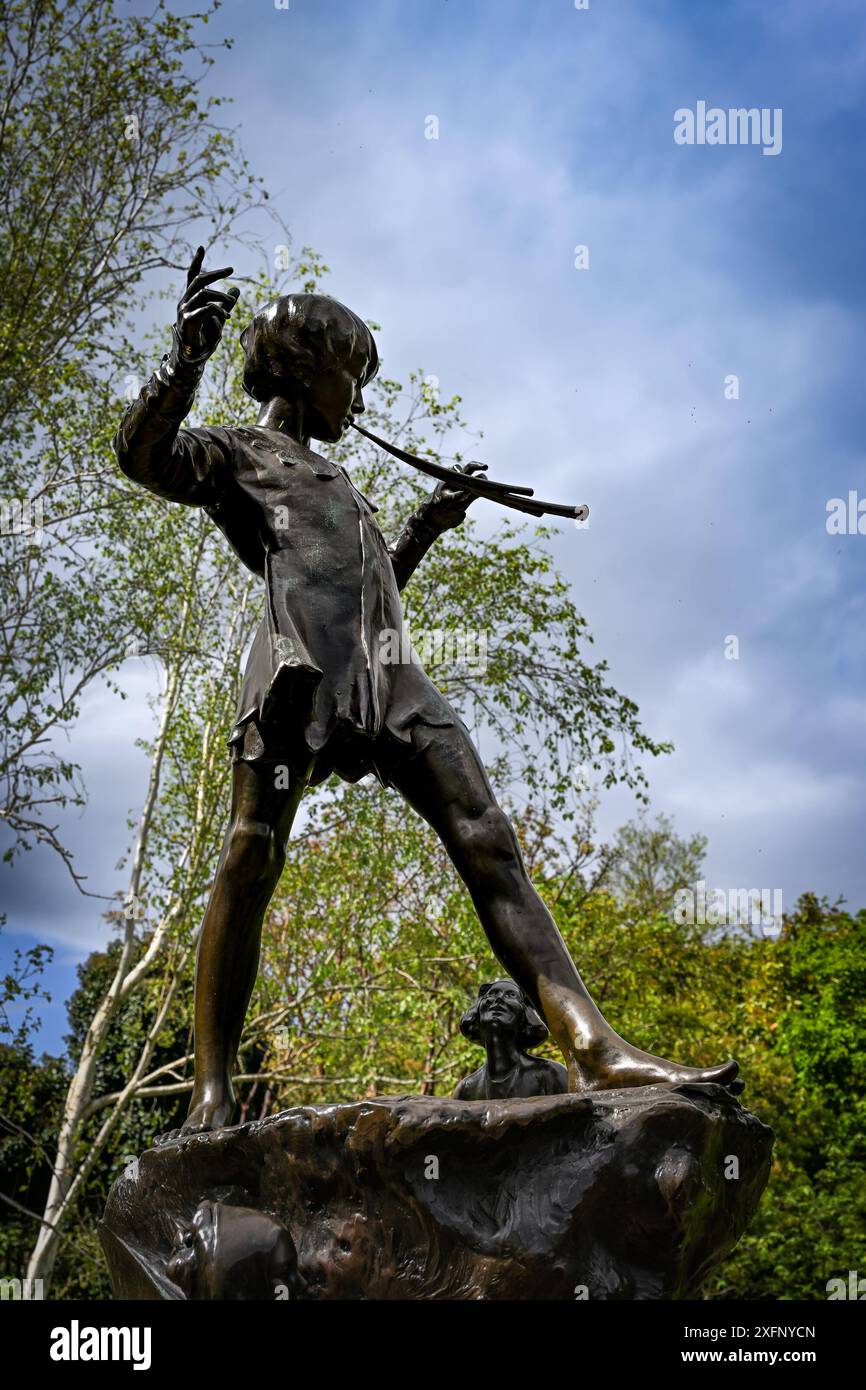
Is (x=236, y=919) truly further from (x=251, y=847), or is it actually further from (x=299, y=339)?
(x=299, y=339)

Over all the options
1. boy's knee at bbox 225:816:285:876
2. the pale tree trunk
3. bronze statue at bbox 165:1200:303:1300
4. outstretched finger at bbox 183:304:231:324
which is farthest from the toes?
the pale tree trunk

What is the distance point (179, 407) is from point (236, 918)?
4.19 ft

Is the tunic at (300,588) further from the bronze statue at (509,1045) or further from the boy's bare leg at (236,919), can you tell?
the bronze statue at (509,1045)

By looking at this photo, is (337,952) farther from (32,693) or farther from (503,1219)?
(503,1219)

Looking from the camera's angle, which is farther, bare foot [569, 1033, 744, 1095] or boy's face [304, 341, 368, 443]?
boy's face [304, 341, 368, 443]

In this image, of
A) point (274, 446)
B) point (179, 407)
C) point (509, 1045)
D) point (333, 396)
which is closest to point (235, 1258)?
point (509, 1045)

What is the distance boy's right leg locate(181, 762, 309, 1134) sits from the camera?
10.7ft

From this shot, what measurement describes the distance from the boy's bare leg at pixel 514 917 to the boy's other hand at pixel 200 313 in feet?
3.69

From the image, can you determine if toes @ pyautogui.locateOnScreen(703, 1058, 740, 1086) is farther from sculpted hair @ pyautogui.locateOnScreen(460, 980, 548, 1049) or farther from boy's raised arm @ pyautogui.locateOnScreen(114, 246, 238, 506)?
boy's raised arm @ pyautogui.locateOnScreen(114, 246, 238, 506)

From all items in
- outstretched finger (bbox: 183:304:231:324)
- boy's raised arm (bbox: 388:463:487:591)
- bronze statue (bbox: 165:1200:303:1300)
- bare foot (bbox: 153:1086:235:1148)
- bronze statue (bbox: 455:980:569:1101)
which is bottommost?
bronze statue (bbox: 165:1200:303:1300)

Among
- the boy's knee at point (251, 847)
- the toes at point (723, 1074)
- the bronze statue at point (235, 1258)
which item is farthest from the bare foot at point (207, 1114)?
the toes at point (723, 1074)

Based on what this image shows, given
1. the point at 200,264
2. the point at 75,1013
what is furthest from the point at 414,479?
the point at 200,264

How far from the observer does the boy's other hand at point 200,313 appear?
3.13 metres
